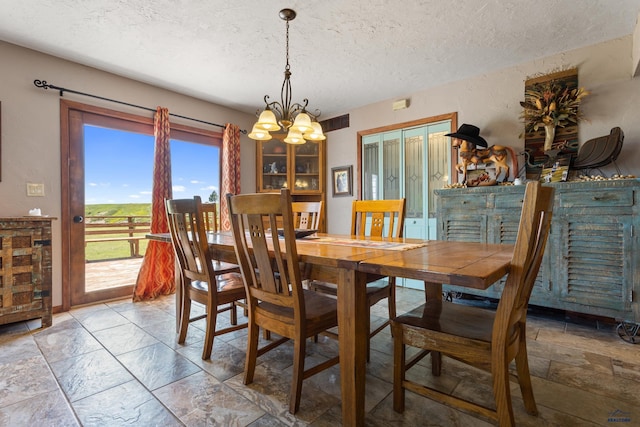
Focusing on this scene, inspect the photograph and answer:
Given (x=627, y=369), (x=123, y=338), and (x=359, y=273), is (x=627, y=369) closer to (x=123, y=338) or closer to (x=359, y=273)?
(x=359, y=273)

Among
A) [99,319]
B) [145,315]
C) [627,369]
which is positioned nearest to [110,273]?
[99,319]

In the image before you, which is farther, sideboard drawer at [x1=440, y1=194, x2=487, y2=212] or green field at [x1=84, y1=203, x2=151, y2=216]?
green field at [x1=84, y1=203, x2=151, y2=216]

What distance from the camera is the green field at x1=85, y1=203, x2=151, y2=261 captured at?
335 cm

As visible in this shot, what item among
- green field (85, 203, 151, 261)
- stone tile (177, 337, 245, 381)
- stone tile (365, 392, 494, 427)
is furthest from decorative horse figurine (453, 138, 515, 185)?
green field (85, 203, 151, 261)

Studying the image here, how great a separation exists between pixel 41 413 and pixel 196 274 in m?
0.97

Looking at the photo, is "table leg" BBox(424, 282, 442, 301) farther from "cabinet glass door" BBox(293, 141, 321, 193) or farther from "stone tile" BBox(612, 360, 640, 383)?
"cabinet glass door" BBox(293, 141, 321, 193)

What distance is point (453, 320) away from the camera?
1413 mm

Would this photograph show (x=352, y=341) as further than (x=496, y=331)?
Yes

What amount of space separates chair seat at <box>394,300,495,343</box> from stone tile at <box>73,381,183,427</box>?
3.92 ft

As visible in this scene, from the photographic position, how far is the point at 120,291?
3379 mm

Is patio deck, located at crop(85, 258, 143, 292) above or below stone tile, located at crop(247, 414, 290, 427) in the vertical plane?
above

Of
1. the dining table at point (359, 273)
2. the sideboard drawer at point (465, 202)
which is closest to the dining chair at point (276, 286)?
the dining table at point (359, 273)

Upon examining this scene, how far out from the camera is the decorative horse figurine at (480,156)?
3119 mm

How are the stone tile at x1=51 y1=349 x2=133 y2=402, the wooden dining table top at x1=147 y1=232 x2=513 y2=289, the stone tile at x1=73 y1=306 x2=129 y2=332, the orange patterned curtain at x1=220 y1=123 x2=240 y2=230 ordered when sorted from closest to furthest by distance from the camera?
the wooden dining table top at x1=147 y1=232 x2=513 y2=289, the stone tile at x1=51 y1=349 x2=133 y2=402, the stone tile at x1=73 y1=306 x2=129 y2=332, the orange patterned curtain at x1=220 y1=123 x2=240 y2=230
